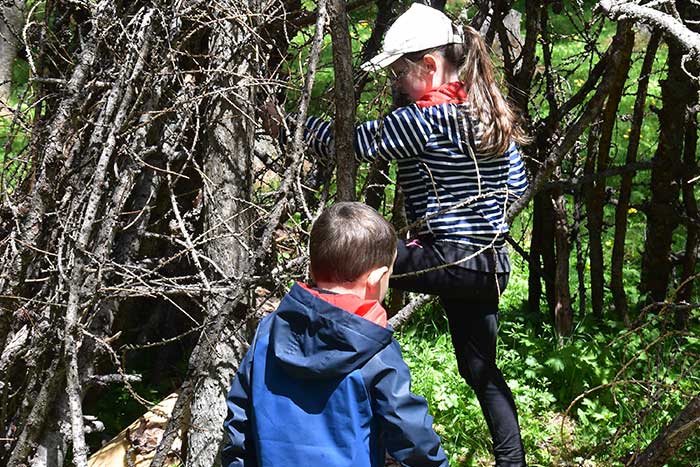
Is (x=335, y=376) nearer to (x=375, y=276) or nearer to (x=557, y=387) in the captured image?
(x=375, y=276)

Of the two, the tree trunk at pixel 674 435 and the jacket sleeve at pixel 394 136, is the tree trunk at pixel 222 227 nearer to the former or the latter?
the jacket sleeve at pixel 394 136

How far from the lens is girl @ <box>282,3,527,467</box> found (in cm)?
271

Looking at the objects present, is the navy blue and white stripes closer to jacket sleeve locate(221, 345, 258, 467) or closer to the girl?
the girl

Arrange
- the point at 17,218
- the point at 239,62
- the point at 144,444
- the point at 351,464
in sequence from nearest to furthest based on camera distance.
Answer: the point at 351,464 → the point at 239,62 → the point at 17,218 → the point at 144,444

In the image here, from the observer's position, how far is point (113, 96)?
2893 mm

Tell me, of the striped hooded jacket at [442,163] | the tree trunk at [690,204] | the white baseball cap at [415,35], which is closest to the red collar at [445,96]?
the striped hooded jacket at [442,163]

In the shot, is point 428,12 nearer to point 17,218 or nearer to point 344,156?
point 344,156

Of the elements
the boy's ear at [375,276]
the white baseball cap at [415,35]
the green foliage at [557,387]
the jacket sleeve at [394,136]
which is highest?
the white baseball cap at [415,35]

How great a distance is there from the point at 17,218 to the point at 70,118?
1.44ft

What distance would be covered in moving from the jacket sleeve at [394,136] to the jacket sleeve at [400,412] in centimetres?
84

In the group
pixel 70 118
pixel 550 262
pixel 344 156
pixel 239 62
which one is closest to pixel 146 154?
pixel 70 118

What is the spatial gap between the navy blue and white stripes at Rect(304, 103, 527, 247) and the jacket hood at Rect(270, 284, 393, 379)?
0.70 metres

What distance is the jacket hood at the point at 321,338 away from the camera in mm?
1960

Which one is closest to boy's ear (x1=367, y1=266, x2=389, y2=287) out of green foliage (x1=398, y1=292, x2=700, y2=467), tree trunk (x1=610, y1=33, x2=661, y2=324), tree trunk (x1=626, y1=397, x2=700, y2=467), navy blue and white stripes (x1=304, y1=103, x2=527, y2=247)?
navy blue and white stripes (x1=304, y1=103, x2=527, y2=247)
